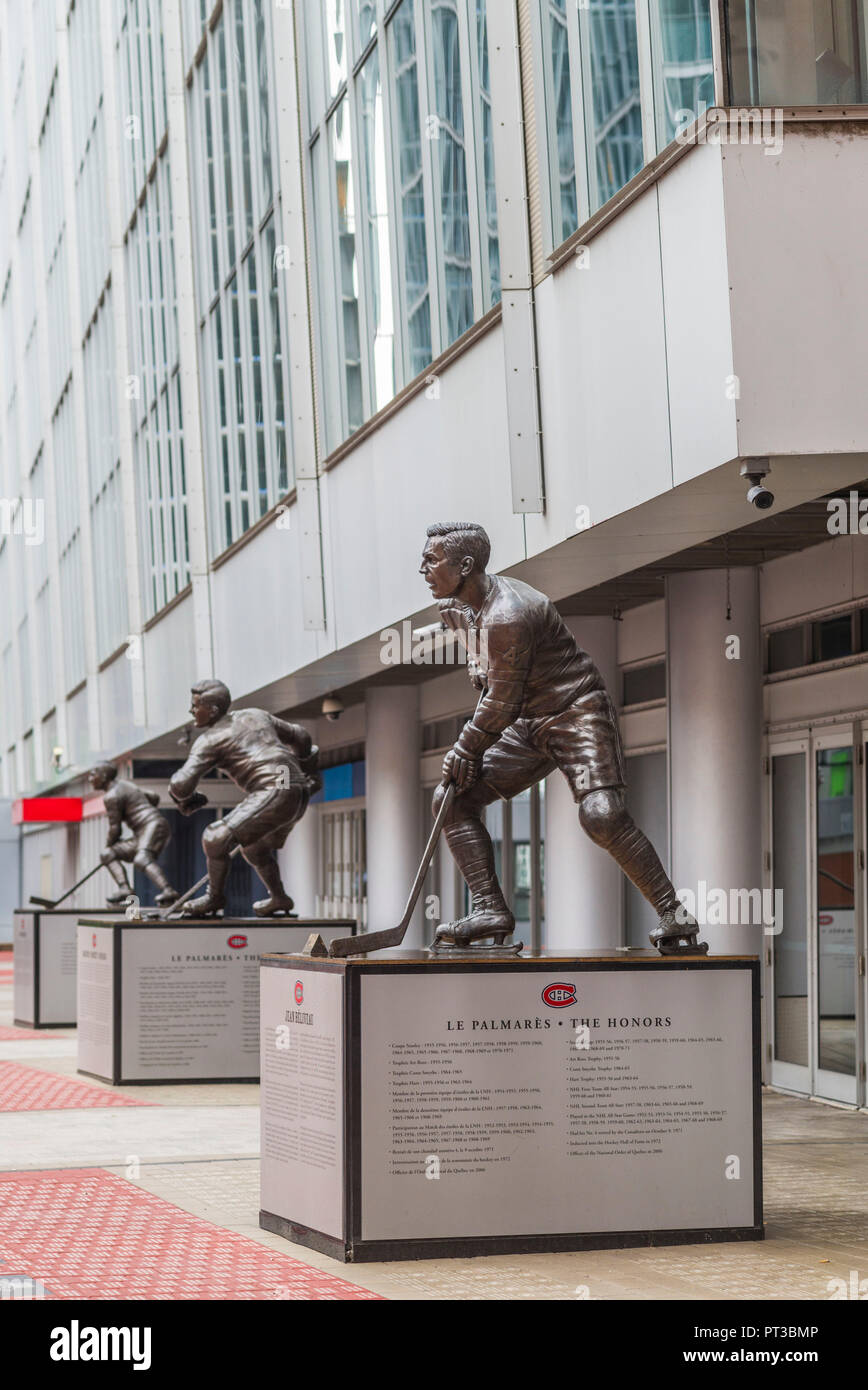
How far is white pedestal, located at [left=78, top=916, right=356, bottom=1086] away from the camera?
1549 cm

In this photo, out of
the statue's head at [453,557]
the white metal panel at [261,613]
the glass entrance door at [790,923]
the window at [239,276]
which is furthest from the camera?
the window at [239,276]

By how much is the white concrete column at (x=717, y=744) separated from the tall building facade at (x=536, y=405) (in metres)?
0.03

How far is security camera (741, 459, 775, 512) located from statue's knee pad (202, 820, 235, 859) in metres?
7.12

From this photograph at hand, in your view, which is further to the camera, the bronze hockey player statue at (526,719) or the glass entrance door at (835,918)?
the glass entrance door at (835,918)

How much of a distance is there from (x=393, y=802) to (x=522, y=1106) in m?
17.2

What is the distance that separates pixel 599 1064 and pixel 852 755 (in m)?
6.49

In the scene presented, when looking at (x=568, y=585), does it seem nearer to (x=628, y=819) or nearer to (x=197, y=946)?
(x=197, y=946)

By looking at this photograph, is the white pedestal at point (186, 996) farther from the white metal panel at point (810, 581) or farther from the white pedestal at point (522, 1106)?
the white pedestal at point (522, 1106)

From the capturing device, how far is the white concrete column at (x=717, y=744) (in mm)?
14773

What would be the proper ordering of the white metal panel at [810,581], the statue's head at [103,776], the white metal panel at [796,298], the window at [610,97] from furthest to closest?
the statue's head at [103,776] < the white metal panel at [810,581] < the window at [610,97] < the white metal panel at [796,298]

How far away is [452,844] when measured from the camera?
8.98 metres

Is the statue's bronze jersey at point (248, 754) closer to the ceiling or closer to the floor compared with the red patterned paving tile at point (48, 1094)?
closer to the ceiling

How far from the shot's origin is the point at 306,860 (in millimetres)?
31938

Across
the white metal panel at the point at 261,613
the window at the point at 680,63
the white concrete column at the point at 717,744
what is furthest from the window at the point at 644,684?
the window at the point at 680,63
